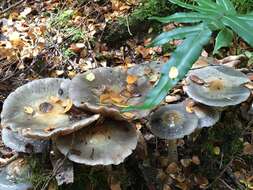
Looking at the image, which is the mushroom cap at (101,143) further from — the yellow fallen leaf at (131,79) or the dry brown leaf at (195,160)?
the dry brown leaf at (195,160)

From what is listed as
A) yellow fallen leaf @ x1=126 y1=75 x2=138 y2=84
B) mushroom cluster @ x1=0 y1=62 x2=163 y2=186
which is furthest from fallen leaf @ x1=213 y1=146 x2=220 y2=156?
yellow fallen leaf @ x1=126 y1=75 x2=138 y2=84

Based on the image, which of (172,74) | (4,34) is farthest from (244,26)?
(4,34)

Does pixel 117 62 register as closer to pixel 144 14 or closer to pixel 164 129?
pixel 144 14

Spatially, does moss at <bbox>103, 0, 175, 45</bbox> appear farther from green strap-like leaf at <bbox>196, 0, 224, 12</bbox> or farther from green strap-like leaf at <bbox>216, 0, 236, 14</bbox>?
green strap-like leaf at <bbox>196, 0, 224, 12</bbox>

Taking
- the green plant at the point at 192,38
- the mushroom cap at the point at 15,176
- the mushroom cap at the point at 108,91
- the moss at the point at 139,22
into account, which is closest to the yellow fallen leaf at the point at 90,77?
the mushroom cap at the point at 108,91

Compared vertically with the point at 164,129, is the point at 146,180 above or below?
below

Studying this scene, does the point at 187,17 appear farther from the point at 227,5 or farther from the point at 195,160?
the point at 195,160

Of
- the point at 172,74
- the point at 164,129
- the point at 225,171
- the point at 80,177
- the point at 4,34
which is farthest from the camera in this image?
the point at 4,34
